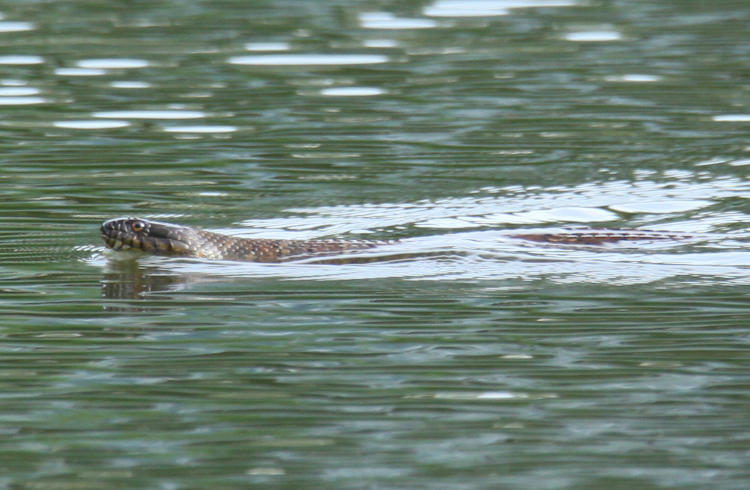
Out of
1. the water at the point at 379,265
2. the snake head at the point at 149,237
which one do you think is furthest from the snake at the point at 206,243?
the water at the point at 379,265

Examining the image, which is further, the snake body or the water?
the snake body

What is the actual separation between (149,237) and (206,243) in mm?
370

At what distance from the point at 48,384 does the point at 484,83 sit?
11.7m

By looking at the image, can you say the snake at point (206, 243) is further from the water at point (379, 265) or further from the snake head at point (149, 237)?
the water at point (379, 265)

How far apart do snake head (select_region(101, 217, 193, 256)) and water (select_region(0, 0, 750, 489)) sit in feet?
0.43

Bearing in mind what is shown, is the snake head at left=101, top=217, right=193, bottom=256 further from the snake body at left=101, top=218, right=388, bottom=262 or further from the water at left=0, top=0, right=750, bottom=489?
the water at left=0, top=0, right=750, bottom=489

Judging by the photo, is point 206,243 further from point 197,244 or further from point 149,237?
point 149,237

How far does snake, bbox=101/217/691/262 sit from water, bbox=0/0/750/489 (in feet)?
0.49

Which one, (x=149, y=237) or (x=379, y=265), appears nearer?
(x=379, y=265)

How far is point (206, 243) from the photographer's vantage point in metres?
11.0

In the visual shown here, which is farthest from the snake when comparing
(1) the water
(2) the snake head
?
(1) the water

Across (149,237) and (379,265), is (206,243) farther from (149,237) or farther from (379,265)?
(379,265)

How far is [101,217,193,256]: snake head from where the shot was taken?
10.8m

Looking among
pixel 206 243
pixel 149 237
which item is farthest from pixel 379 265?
pixel 149 237
